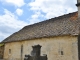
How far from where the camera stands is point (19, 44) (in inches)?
1016

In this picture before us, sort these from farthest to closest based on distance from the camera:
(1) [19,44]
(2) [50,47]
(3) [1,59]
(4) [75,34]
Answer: (3) [1,59]
(1) [19,44]
(2) [50,47]
(4) [75,34]

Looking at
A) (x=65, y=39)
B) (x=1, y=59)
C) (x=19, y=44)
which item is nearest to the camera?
(x=65, y=39)

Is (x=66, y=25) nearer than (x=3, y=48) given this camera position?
Yes

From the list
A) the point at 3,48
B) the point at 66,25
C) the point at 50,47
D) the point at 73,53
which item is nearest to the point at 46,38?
the point at 50,47

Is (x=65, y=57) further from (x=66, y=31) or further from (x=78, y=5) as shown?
(x=78, y=5)

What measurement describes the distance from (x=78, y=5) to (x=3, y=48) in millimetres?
14891

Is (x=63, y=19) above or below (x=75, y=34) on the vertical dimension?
above

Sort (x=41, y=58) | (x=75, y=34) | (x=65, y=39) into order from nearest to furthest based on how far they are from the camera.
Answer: (x=41, y=58) → (x=75, y=34) → (x=65, y=39)

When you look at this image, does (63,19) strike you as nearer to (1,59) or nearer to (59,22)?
(59,22)

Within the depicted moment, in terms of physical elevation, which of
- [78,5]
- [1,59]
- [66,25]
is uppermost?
[78,5]

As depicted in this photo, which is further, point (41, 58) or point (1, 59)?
point (1, 59)

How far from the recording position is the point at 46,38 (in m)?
21.0

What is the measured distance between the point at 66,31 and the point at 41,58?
26.1 ft

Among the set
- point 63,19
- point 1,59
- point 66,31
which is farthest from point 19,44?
point 66,31
